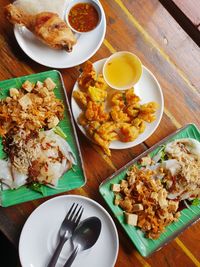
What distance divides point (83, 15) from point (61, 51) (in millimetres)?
178

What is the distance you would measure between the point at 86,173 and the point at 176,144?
387 millimetres

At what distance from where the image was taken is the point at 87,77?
5.90ft

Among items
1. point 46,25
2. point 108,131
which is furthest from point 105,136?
point 46,25

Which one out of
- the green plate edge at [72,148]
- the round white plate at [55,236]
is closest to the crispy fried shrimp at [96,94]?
the green plate edge at [72,148]

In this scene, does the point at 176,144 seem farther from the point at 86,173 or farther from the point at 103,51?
the point at 103,51

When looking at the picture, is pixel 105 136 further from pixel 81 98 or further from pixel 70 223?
pixel 70 223

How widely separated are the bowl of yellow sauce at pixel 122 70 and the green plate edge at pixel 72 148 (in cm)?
20

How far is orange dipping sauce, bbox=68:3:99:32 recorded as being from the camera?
185cm

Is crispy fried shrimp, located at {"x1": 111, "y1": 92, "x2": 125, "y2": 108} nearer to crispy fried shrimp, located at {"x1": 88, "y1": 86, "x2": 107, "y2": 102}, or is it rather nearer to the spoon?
crispy fried shrimp, located at {"x1": 88, "y1": 86, "x2": 107, "y2": 102}

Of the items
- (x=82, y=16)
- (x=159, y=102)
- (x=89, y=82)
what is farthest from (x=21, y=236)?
(x=82, y=16)

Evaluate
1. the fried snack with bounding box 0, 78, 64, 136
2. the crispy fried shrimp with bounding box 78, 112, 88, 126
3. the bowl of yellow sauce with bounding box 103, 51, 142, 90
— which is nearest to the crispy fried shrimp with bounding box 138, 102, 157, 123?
the bowl of yellow sauce with bounding box 103, 51, 142, 90

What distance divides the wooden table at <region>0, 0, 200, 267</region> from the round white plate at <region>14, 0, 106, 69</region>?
0.14ft

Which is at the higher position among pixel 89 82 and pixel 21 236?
pixel 89 82

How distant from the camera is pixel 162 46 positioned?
6.38ft
